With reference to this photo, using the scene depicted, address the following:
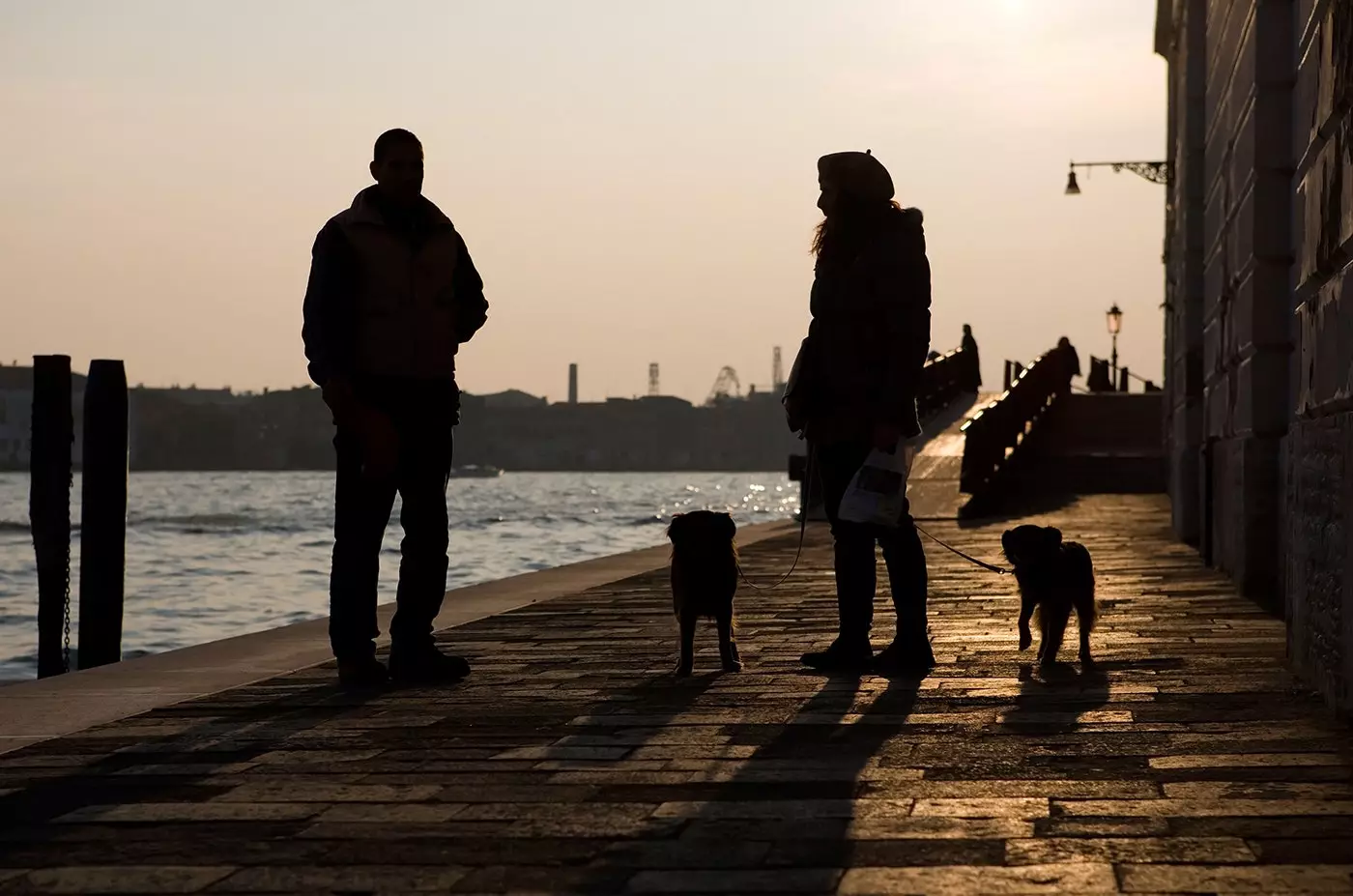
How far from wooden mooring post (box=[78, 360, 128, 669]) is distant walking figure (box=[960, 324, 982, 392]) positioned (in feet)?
81.2

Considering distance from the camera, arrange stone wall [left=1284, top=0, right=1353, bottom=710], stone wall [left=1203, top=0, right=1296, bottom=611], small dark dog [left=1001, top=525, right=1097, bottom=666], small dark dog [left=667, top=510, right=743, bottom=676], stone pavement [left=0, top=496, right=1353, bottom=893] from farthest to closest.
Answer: stone wall [left=1203, top=0, right=1296, bottom=611] < small dark dog [left=1001, top=525, right=1097, bottom=666] < small dark dog [left=667, top=510, right=743, bottom=676] < stone wall [left=1284, top=0, right=1353, bottom=710] < stone pavement [left=0, top=496, right=1353, bottom=893]

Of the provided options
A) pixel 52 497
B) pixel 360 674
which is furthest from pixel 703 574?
pixel 52 497

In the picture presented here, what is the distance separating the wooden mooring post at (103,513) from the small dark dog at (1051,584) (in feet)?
21.7

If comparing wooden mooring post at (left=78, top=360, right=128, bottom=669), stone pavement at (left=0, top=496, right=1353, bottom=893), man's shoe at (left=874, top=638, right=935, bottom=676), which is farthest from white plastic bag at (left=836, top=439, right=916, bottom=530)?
wooden mooring post at (left=78, top=360, right=128, bottom=669)

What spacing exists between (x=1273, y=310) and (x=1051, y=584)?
2.43 m

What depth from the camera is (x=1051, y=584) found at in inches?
282

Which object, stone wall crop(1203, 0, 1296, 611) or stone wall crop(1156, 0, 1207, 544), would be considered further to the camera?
stone wall crop(1156, 0, 1207, 544)

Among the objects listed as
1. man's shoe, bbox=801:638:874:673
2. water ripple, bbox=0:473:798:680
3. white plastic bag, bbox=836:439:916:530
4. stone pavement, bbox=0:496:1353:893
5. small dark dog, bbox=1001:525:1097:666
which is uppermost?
white plastic bag, bbox=836:439:916:530

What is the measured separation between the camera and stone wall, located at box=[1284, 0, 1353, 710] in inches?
209

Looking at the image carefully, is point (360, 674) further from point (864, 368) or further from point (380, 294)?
point (864, 368)

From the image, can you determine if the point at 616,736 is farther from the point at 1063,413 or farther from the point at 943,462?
the point at 1063,413

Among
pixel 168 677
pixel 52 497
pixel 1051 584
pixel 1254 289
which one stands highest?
pixel 1254 289

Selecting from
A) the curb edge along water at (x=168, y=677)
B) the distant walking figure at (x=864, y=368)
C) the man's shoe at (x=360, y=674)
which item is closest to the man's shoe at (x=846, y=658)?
the distant walking figure at (x=864, y=368)

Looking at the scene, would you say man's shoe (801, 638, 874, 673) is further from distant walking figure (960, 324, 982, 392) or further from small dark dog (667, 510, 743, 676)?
distant walking figure (960, 324, 982, 392)
